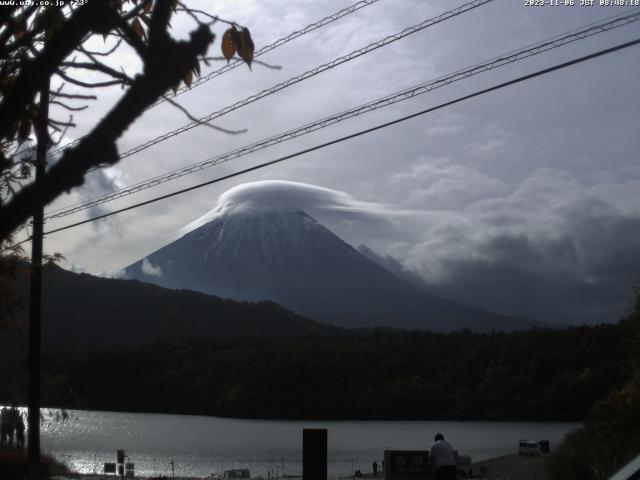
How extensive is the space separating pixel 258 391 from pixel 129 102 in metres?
134

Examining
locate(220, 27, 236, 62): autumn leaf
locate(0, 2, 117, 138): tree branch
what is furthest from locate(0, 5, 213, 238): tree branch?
locate(220, 27, 236, 62): autumn leaf

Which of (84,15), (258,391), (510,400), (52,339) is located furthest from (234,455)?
(84,15)

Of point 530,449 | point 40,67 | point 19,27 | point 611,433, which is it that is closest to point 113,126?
point 40,67

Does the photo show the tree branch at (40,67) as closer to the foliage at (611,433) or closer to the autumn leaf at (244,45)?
the autumn leaf at (244,45)

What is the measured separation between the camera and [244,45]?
4816mm

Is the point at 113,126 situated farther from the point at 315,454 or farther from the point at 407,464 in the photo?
the point at 407,464

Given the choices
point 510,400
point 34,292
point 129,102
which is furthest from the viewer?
point 510,400

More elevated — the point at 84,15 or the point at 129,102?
the point at 84,15

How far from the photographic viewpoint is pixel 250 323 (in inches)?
7288

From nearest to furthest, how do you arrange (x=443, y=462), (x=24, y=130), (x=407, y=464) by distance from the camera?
(x=24, y=130) < (x=443, y=462) < (x=407, y=464)

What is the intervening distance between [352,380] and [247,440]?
→ 31.9 meters

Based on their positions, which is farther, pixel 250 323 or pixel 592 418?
pixel 250 323

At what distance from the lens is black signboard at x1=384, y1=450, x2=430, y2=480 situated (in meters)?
19.0

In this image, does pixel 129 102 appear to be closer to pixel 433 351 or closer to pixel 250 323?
pixel 433 351
